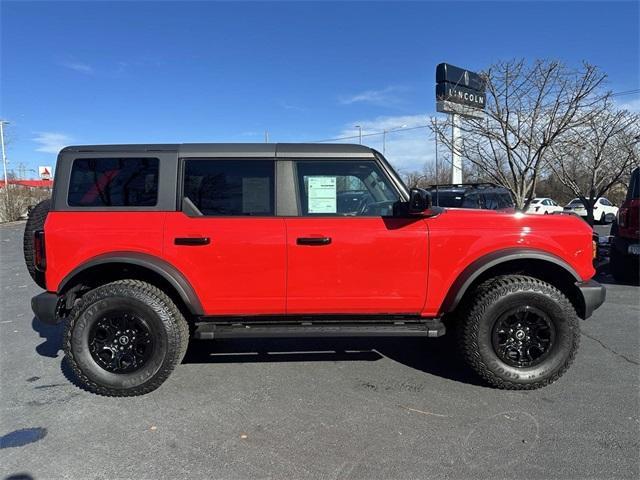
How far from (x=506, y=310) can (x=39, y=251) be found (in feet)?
12.5

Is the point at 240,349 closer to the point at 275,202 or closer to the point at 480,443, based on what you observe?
the point at 275,202

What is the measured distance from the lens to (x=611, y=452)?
2.71 metres

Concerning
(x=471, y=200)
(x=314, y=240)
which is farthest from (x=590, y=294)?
(x=471, y=200)

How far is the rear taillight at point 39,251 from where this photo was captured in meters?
3.50

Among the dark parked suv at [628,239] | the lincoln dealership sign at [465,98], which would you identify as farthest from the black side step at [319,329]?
the lincoln dealership sign at [465,98]

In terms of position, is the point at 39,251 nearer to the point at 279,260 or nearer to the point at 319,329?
the point at 279,260

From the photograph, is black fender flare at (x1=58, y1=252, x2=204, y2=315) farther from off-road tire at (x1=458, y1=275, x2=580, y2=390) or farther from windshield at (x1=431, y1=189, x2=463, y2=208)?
windshield at (x1=431, y1=189, x2=463, y2=208)

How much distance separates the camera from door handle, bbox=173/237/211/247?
11.4 feet

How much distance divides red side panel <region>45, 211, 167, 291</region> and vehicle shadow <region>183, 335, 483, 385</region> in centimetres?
138

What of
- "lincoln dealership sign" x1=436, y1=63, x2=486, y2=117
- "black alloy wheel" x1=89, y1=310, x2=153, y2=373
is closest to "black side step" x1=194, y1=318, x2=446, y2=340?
"black alloy wheel" x1=89, y1=310, x2=153, y2=373

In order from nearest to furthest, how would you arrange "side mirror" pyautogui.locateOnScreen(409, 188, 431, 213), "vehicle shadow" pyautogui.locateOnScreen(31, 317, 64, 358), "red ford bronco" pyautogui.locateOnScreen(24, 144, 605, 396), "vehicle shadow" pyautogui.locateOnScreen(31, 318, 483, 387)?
"side mirror" pyautogui.locateOnScreen(409, 188, 431, 213) < "red ford bronco" pyautogui.locateOnScreen(24, 144, 605, 396) < "vehicle shadow" pyautogui.locateOnScreen(31, 318, 483, 387) < "vehicle shadow" pyautogui.locateOnScreen(31, 317, 64, 358)

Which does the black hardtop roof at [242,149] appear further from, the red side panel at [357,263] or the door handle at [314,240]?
the door handle at [314,240]

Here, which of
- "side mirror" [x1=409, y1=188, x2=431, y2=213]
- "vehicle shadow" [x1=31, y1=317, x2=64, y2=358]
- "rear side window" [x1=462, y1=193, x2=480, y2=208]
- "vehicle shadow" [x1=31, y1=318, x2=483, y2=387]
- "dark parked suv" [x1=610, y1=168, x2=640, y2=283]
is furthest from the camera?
"rear side window" [x1=462, y1=193, x2=480, y2=208]

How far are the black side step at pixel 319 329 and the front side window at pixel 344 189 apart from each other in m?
0.92
